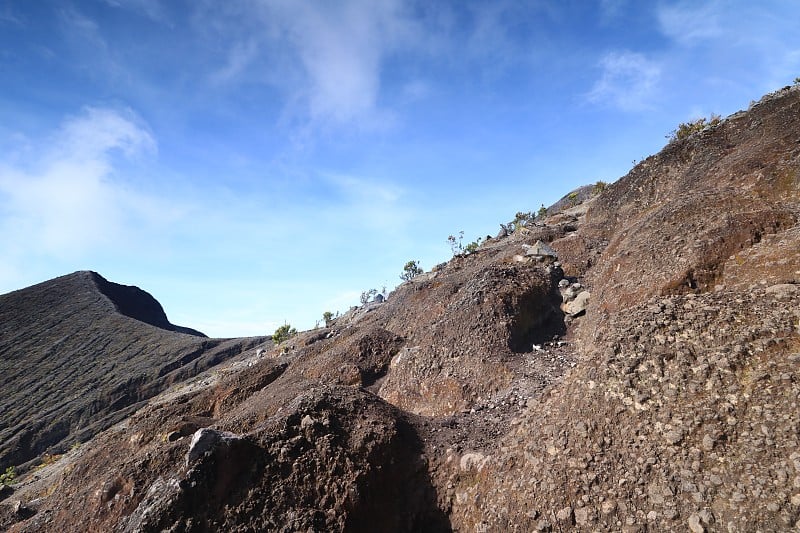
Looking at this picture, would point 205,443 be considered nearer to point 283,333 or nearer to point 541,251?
point 541,251

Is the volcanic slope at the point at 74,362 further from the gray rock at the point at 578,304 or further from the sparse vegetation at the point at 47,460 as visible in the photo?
the gray rock at the point at 578,304

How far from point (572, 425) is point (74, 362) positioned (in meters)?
75.9

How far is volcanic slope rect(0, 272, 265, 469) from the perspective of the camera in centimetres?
5000

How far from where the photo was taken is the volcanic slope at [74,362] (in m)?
50.0

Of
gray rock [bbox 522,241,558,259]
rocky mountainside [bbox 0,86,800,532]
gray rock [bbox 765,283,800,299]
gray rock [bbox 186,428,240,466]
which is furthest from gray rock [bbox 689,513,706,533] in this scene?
gray rock [bbox 522,241,558,259]

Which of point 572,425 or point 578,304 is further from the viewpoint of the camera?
point 578,304

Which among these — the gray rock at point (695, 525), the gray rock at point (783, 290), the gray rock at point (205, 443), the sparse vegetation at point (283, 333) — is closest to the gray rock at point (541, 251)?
the gray rock at point (783, 290)

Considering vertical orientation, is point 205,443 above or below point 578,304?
above

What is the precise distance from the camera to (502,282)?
16719mm

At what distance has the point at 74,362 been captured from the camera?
6234cm

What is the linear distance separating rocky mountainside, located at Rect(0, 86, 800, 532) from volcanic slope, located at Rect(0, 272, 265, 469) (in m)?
44.4

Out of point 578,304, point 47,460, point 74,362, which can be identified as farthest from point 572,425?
point 74,362

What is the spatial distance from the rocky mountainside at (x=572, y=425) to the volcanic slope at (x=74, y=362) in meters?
44.4

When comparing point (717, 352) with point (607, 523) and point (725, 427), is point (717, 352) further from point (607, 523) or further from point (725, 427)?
Result: point (607, 523)
